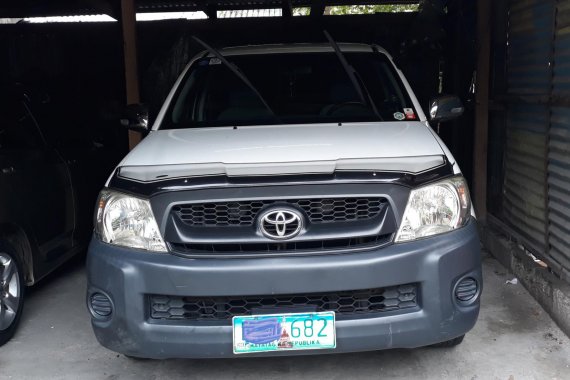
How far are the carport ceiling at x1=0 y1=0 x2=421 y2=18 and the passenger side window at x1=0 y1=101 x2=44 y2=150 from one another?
10.7 feet

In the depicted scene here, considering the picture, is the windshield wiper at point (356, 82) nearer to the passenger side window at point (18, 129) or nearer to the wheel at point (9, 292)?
the passenger side window at point (18, 129)

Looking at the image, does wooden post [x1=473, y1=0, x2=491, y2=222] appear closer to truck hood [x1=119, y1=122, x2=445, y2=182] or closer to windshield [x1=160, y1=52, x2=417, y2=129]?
windshield [x1=160, y1=52, x2=417, y2=129]

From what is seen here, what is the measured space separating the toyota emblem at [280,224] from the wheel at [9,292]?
2.00 meters

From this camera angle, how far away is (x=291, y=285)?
276 centimetres

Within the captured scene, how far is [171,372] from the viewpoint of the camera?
352cm

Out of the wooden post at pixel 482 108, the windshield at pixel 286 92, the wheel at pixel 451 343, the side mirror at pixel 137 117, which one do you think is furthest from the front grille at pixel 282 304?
the wooden post at pixel 482 108

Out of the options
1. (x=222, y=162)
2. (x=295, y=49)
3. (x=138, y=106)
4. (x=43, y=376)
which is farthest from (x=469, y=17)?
(x=43, y=376)

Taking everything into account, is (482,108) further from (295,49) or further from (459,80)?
(295,49)

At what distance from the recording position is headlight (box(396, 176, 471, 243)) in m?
2.88

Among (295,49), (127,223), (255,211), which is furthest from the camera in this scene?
(295,49)

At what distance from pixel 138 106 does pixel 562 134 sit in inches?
114

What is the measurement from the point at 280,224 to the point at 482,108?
3.82 meters

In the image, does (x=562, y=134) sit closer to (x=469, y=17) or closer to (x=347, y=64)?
(x=347, y=64)

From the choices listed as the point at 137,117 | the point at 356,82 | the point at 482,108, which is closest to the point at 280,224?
the point at 356,82
